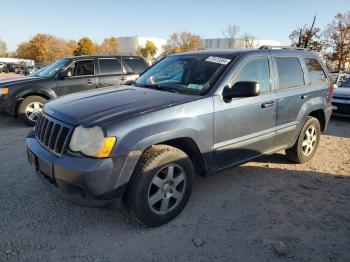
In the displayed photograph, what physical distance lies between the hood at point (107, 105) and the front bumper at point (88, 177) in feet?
1.17

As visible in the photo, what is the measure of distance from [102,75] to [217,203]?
563cm

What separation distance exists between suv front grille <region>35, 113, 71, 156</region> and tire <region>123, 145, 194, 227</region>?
0.72 metres

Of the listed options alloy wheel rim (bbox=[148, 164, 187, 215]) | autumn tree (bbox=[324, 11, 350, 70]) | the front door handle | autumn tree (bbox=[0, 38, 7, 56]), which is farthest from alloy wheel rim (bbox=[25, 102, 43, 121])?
autumn tree (bbox=[0, 38, 7, 56])

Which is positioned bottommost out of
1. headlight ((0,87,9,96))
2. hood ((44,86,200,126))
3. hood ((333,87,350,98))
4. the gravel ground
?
the gravel ground

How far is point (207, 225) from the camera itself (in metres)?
3.20

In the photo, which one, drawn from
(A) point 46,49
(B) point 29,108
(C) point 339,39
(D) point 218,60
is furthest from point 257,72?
(A) point 46,49

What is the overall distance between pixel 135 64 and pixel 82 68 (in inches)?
58.9

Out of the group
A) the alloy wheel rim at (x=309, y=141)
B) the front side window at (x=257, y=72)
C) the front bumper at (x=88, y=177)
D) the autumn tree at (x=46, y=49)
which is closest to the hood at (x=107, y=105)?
A: the front bumper at (x=88, y=177)

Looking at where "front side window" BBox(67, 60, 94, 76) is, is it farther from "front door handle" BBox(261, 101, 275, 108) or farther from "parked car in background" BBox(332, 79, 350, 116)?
"parked car in background" BBox(332, 79, 350, 116)

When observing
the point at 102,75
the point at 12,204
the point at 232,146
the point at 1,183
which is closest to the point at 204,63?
the point at 232,146

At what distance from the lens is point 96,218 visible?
332cm

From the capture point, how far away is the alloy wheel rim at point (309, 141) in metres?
4.97

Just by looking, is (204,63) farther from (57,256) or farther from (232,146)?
(57,256)

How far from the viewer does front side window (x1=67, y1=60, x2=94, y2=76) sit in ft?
25.8
